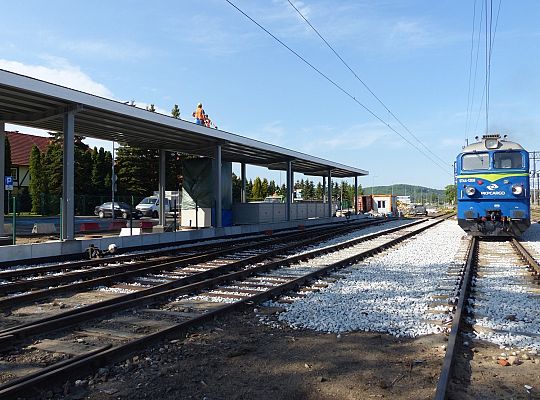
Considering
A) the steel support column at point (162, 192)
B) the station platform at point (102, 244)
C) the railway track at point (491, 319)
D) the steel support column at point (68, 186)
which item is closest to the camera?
the railway track at point (491, 319)

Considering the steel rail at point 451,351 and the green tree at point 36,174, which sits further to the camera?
the green tree at point 36,174

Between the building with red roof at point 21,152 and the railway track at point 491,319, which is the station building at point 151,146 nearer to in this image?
the railway track at point 491,319

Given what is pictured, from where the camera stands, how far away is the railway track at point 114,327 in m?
4.42

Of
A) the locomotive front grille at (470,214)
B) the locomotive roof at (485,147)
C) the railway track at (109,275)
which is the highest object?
the locomotive roof at (485,147)

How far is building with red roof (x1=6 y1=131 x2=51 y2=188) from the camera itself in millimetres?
52188

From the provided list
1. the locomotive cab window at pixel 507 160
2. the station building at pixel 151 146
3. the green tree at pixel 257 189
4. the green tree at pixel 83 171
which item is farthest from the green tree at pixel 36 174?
the green tree at pixel 257 189

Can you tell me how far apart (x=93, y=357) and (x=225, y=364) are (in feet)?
4.24

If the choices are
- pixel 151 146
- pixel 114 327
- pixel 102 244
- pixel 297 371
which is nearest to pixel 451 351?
pixel 297 371

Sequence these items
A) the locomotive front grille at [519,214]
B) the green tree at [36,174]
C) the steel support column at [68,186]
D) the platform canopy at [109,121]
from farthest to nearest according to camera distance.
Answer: the green tree at [36,174] → the locomotive front grille at [519,214] → the steel support column at [68,186] → the platform canopy at [109,121]

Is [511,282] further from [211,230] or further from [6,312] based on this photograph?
[211,230]

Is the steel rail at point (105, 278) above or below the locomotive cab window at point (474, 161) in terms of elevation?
below

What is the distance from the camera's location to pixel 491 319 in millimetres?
6566

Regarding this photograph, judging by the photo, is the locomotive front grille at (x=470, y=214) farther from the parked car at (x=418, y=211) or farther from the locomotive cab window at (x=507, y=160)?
the parked car at (x=418, y=211)

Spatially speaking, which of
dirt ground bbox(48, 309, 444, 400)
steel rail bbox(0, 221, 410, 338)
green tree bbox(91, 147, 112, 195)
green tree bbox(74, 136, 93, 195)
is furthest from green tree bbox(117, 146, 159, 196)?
dirt ground bbox(48, 309, 444, 400)
